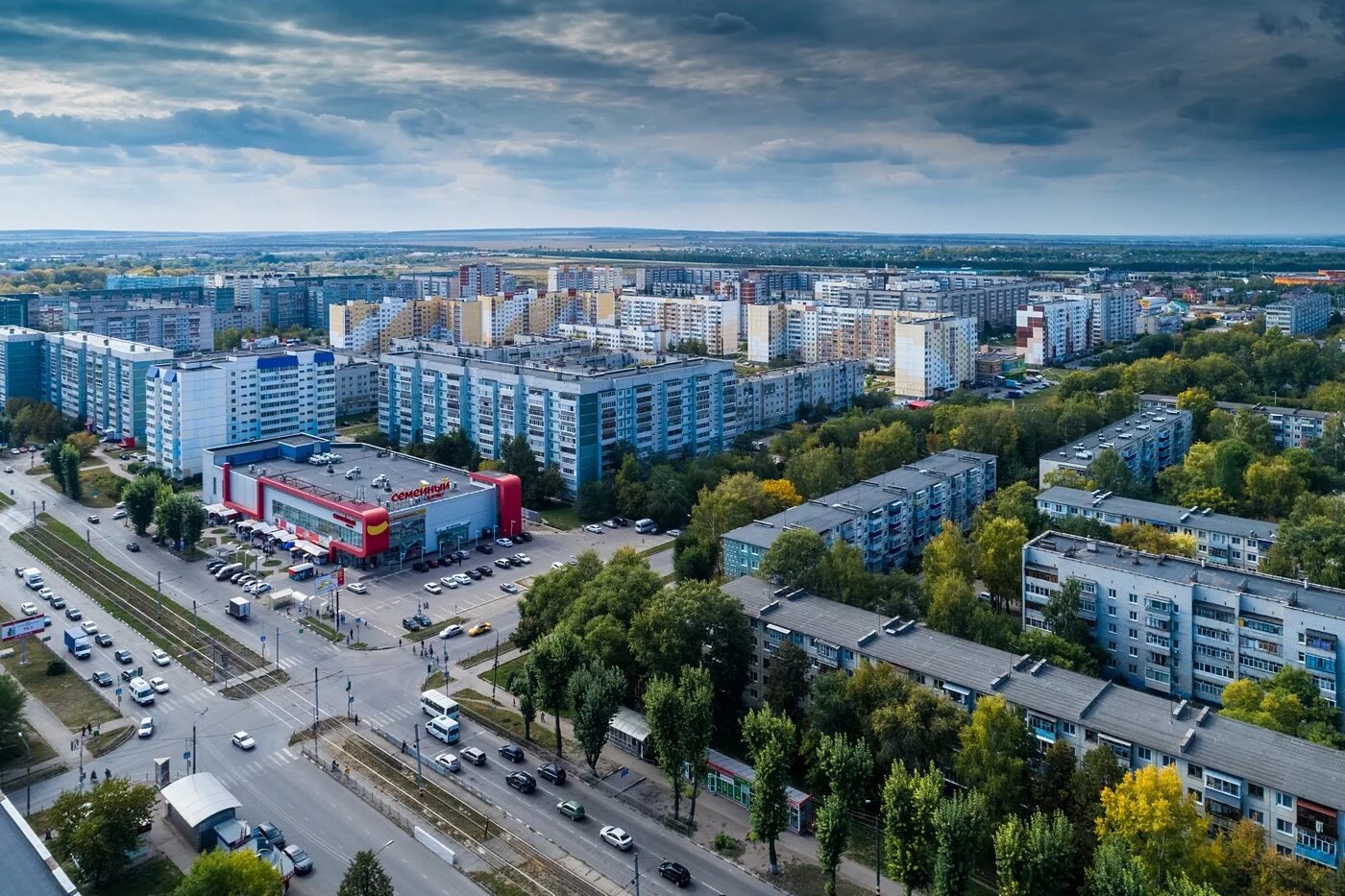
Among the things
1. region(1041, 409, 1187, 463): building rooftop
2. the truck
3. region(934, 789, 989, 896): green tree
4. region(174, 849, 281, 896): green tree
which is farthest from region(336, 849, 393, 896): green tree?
region(1041, 409, 1187, 463): building rooftop

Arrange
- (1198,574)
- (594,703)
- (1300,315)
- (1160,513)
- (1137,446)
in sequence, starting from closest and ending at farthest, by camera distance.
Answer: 1. (594,703)
2. (1198,574)
3. (1160,513)
4. (1137,446)
5. (1300,315)

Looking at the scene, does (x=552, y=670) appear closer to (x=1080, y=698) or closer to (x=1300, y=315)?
(x=1080, y=698)

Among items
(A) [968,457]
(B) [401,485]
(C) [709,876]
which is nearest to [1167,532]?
(A) [968,457]

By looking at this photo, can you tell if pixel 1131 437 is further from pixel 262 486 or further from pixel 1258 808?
pixel 262 486

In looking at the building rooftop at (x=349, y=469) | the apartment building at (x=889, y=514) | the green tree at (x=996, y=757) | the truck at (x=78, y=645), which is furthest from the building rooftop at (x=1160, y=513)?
the truck at (x=78, y=645)

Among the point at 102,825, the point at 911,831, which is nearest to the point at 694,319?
the point at 911,831

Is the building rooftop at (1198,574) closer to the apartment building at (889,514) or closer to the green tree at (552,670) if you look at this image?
the apartment building at (889,514)

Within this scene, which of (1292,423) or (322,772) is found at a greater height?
(1292,423)
